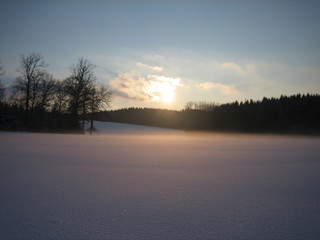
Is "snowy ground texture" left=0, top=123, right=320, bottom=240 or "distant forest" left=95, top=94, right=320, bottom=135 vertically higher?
"distant forest" left=95, top=94, right=320, bottom=135

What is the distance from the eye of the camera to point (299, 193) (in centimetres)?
337

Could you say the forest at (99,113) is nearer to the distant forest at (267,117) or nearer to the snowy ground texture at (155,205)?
the distant forest at (267,117)

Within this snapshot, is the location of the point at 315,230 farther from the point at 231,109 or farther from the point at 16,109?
the point at 231,109

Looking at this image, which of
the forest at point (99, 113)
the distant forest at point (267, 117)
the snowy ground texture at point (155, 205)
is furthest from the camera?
the distant forest at point (267, 117)

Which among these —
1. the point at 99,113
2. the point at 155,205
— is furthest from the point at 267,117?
the point at 155,205

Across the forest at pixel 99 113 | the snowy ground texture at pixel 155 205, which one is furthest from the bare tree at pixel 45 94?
the snowy ground texture at pixel 155 205

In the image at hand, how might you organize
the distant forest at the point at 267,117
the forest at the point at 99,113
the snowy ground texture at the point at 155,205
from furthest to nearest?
the distant forest at the point at 267,117 < the forest at the point at 99,113 < the snowy ground texture at the point at 155,205

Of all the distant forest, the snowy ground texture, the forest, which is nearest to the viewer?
the snowy ground texture

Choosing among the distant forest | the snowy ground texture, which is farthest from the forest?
the snowy ground texture

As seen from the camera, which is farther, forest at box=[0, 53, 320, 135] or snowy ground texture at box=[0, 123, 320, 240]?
forest at box=[0, 53, 320, 135]

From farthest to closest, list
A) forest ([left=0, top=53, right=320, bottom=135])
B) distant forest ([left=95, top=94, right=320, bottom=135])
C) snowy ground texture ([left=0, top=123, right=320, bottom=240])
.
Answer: distant forest ([left=95, top=94, right=320, bottom=135]) < forest ([left=0, top=53, right=320, bottom=135]) < snowy ground texture ([left=0, top=123, right=320, bottom=240])

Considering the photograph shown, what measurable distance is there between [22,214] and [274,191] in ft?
12.3

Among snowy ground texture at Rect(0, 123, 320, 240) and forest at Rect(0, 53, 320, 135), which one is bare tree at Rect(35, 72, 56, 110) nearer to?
forest at Rect(0, 53, 320, 135)

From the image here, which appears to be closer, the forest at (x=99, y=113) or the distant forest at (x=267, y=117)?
the forest at (x=99, y=113)
